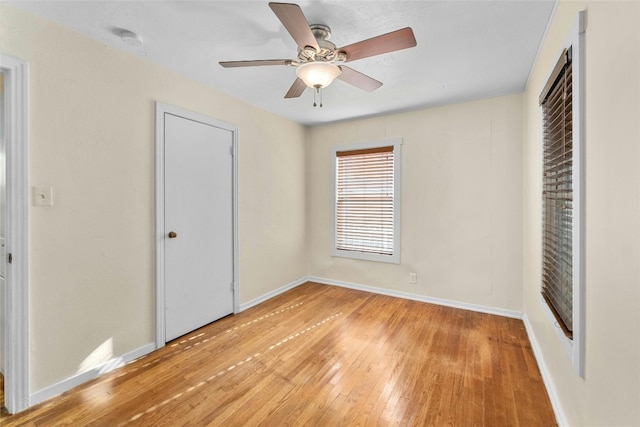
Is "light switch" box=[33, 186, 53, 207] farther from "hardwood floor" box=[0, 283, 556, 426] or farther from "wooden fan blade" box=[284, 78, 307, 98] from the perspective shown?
"wooden fan blade" box=[284, 78, 307, 98]

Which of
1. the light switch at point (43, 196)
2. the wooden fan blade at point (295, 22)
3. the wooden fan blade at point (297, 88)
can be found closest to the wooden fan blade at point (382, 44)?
the wooden fan blade at point (295, 22)

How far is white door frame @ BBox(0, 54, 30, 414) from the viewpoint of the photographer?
1.72 metres

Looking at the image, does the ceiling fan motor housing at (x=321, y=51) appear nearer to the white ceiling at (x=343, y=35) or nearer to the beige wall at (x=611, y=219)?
the white ceiling at (x=343, y=35)

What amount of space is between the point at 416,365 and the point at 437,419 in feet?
1.83

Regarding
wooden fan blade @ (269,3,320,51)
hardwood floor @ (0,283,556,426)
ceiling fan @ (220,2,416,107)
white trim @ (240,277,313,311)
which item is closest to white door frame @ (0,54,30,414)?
hardwood floor @ (0,283,556,426)

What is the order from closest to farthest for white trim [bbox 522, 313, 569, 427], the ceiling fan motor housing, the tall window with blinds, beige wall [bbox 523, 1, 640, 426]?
beige wall [bbox 523, 1, 640, 426] < the tall window with blinds < white trim [bbox 522, 313, 569, 427] < the ceiling fan motor housing

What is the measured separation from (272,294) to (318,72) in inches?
113

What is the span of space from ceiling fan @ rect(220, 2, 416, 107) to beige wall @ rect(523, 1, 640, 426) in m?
0.81

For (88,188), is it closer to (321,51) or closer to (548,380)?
(321,51)

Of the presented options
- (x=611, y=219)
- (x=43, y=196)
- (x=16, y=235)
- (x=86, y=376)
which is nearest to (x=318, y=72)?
(x=611, y=219)

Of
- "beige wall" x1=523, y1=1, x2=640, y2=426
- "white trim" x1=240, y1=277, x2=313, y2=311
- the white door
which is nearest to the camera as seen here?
"beige wall" x1=523, y1=1, x2=640, y2=426

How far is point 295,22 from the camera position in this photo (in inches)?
57.1

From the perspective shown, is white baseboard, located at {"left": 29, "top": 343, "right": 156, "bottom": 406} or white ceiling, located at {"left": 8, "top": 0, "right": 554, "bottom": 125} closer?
white ceiling, located at {"left": 8, "top": 0, "right": 554, "bottom": 125}

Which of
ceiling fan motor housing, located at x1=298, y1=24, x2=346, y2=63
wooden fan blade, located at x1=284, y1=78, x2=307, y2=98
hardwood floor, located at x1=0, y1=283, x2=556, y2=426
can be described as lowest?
hardwood floor, located at x1=0, y1=283, x2=556, y2=426
